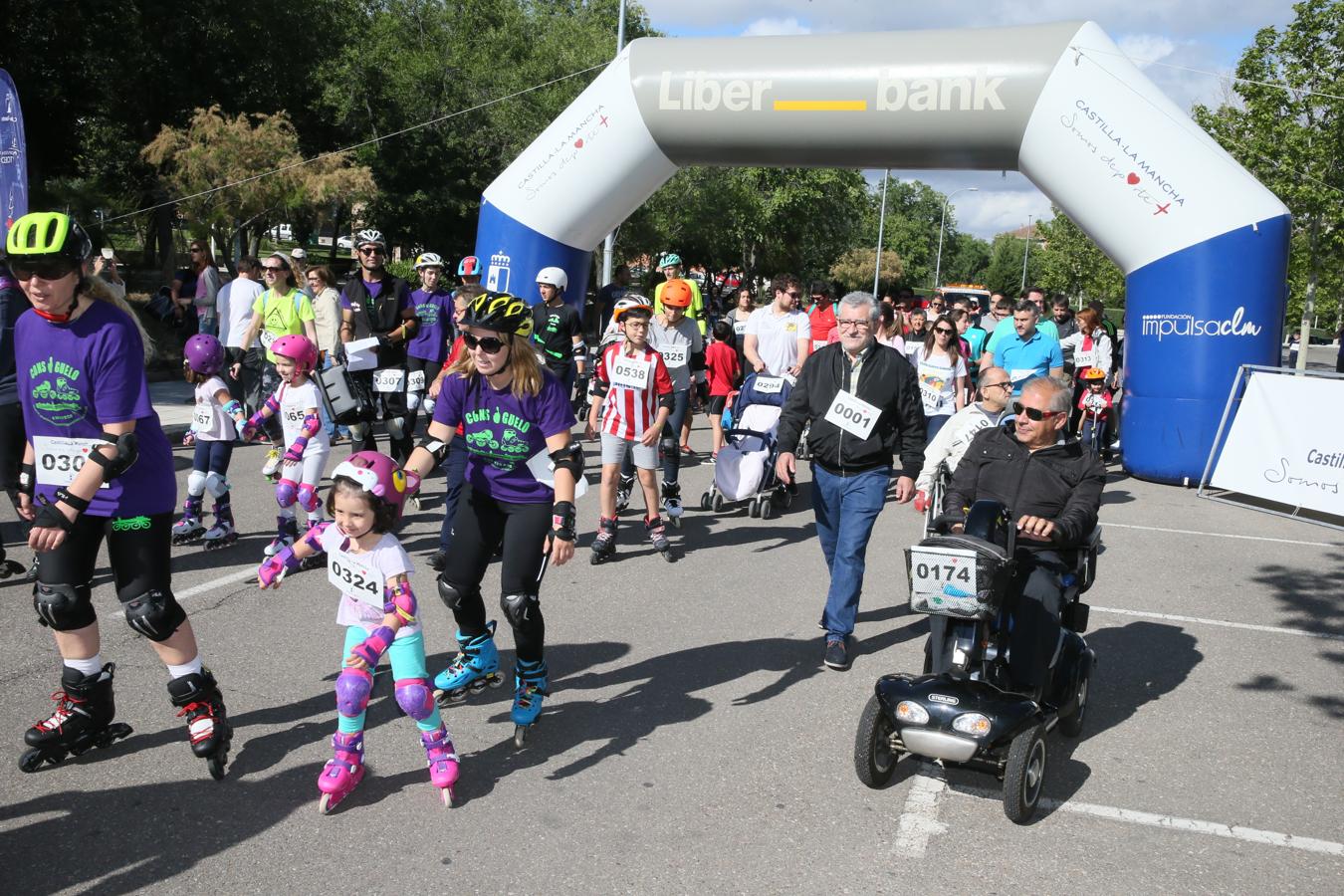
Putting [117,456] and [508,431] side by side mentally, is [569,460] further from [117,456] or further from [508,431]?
[117,456]

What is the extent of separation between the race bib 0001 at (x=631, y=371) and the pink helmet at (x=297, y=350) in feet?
6.76

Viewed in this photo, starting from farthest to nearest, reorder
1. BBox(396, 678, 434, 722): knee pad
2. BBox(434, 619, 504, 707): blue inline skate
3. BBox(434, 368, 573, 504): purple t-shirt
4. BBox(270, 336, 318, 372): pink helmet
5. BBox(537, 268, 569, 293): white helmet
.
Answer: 1. BBox(537, 268, 569, 293): white helmet
2. BBox(270, 336, 318, 372): pink helmet
3. BBox(434, 619, 504, 707): blue inline skate
4. BBox(434, 368, 573, 504): purple t-shirt
5. BBox(396, 678, 434, 722): knee pad

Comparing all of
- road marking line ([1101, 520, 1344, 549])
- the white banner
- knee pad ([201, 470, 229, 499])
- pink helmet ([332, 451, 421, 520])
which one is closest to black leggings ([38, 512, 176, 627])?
pink helmet ([332, 451, 421, 520])

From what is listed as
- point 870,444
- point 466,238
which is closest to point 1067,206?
point 870,444

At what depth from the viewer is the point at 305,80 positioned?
103 ft

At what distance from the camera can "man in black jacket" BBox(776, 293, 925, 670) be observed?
564 centimetres

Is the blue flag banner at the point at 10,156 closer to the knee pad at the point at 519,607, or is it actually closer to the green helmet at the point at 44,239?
the green helmet at the point at 44,239

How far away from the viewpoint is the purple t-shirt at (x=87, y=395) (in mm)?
3951

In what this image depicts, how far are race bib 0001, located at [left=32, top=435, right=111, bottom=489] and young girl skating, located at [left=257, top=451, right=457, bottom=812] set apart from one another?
0.81 m

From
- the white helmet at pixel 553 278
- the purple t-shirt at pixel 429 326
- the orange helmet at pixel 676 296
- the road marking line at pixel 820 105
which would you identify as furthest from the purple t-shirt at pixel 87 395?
the road marking line at pixel 820 105

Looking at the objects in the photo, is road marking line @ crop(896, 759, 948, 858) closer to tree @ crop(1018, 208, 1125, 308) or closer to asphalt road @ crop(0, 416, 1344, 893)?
asphalt road @ crop(0, 416, 1344, 893)

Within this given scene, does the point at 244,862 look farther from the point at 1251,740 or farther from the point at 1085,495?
the point at 1251,740

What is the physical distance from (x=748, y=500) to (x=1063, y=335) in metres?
6.97

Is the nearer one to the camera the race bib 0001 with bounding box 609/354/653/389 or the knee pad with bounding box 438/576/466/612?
the knee pad with bounding box 438/576/466/612
